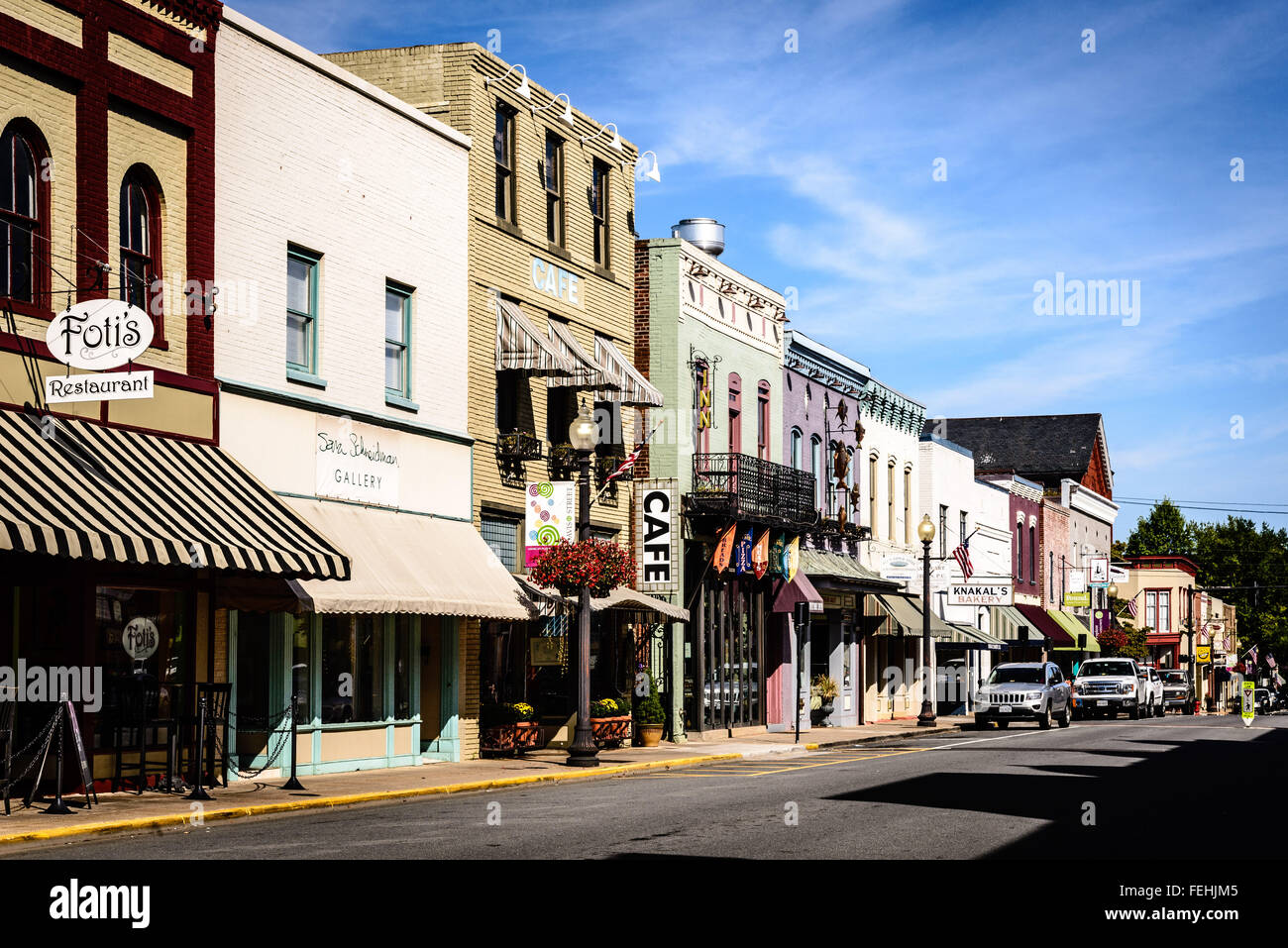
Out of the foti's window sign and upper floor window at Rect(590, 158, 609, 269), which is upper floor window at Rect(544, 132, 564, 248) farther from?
upper floor window at Rect(590, 158, 609, 269)

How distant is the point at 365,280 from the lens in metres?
24.1

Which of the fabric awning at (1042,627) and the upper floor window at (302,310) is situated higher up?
the upper floor window at (302,310)

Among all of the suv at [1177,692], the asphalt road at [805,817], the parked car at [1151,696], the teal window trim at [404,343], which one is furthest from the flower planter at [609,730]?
the suv at [1177,692]

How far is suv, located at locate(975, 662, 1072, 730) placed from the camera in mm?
40500

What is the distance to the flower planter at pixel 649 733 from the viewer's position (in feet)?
100

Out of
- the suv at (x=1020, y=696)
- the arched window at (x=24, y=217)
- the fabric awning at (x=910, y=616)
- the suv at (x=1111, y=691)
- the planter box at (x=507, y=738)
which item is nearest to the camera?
the arched window at (x=24, y=217)

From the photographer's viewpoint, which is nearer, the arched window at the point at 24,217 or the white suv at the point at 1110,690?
the arched window at the point at 24,217

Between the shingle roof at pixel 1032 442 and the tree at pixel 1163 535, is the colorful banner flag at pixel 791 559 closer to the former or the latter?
the shingle roof at pixel 1032 442

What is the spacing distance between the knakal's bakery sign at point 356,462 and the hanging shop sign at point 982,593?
2559 centimetres
